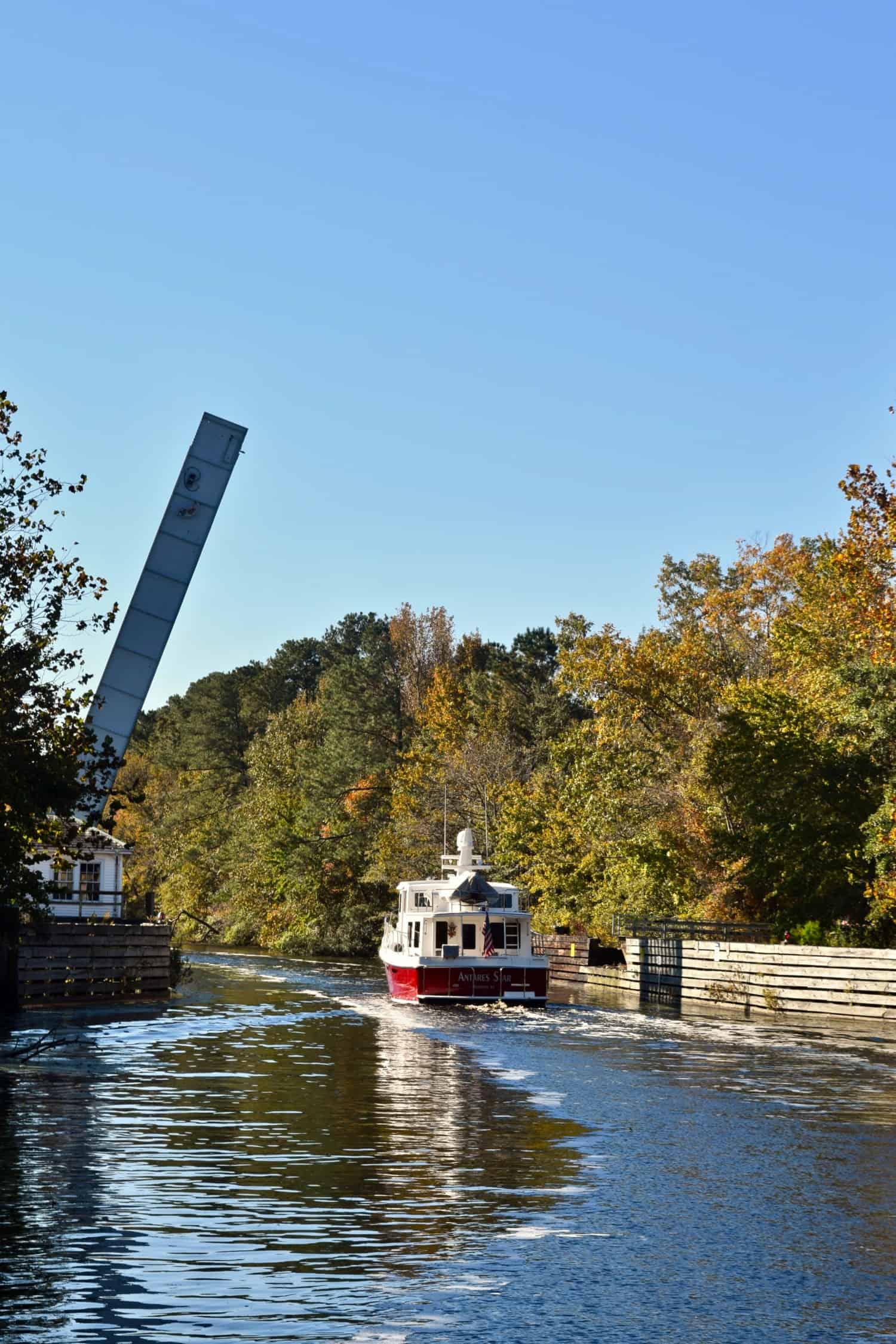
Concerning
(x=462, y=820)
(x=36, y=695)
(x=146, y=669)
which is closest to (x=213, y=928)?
(x=462, y=820)

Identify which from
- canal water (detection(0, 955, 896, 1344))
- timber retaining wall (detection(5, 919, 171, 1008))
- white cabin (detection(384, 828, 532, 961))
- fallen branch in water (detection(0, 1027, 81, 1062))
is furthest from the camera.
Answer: white cabin (detection(384, 828, 532, 961))

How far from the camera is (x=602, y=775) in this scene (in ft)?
221

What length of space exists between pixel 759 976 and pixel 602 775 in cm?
2033

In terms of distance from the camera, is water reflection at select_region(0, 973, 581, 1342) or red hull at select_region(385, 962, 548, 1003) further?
red hull at select_region(385, 962, 548, 1003)

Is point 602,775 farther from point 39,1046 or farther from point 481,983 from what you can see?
point 39,1046

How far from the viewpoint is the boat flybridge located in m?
48.7

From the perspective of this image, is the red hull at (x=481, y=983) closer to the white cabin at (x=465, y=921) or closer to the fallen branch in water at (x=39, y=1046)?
the white cabin at (x=465, y=921)

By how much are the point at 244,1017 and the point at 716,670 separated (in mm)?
34812

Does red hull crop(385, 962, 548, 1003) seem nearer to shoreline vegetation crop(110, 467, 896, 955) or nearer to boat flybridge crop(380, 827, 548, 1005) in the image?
boat flybridge crop(380, 827, 548, 1005)

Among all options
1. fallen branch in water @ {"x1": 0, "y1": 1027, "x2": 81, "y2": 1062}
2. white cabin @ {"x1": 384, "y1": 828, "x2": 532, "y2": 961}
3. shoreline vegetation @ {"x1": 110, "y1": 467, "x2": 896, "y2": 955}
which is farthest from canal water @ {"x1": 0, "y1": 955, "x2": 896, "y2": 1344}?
white cabin @ {"x1": 384, "y1": 828, "x2": 532, "y2": 961}

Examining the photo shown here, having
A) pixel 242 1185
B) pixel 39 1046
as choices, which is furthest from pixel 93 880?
pixel 242 1185

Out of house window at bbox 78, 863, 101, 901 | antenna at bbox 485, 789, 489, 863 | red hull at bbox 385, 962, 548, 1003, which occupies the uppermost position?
antenna at bbox 485, 789, 489, 863

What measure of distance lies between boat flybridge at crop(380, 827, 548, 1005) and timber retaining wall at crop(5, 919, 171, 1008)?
27.0 ft

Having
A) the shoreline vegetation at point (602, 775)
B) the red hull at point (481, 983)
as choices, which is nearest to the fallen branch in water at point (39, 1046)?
the shoreline vegetation at point (602, 775)
